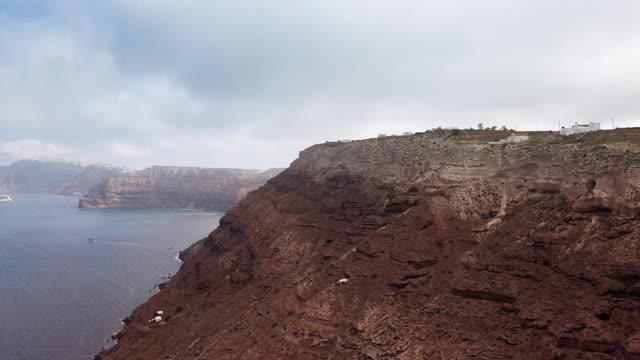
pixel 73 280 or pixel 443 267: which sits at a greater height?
pixel 443 267

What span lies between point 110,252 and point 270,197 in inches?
2754

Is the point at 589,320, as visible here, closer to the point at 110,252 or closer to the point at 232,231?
the point at 232,231

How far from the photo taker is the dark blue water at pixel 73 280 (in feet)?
207

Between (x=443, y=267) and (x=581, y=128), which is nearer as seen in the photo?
(x=443, y=267)

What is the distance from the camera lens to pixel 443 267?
128 feet

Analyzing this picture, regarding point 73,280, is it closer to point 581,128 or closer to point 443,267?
point 443,267

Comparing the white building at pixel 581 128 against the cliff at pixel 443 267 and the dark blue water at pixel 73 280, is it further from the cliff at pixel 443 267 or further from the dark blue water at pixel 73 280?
the dark blue water at pixel 73 280

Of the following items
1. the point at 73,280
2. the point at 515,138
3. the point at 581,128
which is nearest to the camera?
the point at 515,138

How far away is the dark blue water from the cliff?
37.6 feet

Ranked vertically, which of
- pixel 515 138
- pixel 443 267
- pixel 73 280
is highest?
pixel 515 138

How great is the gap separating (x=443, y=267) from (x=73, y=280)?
8074cm

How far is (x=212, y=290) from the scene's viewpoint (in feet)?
201

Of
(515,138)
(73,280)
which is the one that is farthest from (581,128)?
(73,280)

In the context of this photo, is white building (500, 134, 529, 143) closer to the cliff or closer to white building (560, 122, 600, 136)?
the cliff
